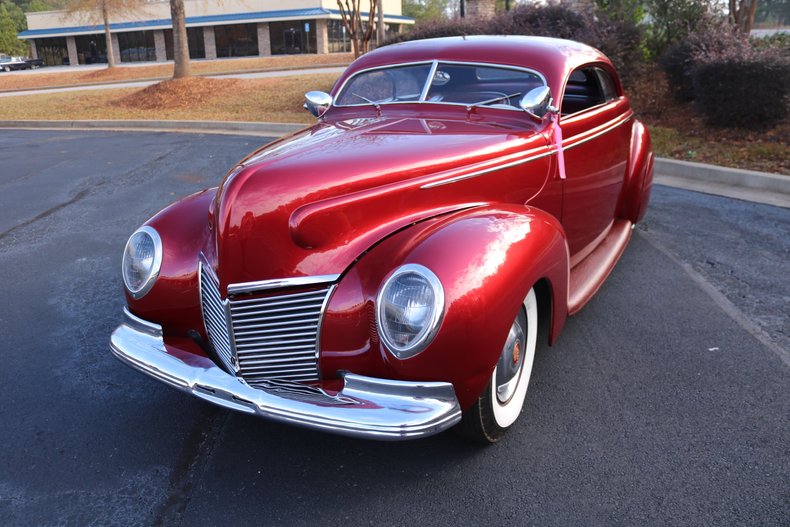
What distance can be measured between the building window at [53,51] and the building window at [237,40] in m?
16.5

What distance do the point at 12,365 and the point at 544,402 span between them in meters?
2.92

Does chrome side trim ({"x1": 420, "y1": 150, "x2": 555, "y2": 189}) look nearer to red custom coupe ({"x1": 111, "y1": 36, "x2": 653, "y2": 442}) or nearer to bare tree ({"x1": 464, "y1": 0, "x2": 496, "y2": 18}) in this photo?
red custom coupe ({"x1": 111, "y1": 36, "x2": 653, "y2": 442})

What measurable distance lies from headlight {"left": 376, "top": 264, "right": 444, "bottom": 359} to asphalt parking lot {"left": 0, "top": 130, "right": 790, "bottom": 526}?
678 mm

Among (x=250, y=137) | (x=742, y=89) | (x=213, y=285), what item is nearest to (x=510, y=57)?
(x=213, y=285)

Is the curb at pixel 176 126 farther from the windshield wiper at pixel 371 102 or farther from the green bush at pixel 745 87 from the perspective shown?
the windshield wiper at pixel 371 102

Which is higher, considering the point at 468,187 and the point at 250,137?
the point at 468,187

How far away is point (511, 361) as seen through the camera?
2803 mm

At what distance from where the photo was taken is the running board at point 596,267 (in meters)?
3.55

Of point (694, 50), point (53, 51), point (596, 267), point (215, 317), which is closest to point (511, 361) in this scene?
point (215, 317)

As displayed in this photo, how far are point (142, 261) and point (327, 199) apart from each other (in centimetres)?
102

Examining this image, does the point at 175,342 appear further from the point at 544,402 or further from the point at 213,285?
the point at 544,402

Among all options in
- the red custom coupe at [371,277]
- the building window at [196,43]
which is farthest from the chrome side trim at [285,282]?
the building window at [196,43]

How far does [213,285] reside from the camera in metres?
2.76

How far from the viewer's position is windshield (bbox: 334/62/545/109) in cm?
379
